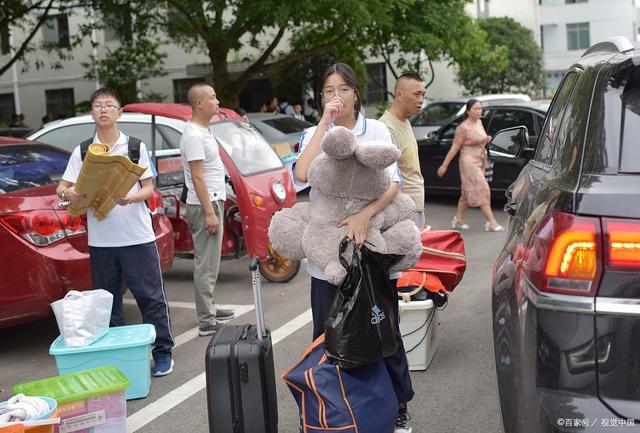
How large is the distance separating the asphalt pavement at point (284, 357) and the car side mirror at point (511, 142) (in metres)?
1.31

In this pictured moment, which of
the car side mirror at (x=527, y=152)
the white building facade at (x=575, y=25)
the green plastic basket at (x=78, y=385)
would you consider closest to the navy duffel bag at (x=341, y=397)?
the green plastic basket at (x=78, y=385)

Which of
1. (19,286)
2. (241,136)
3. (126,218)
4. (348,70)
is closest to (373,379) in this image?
(348,70)

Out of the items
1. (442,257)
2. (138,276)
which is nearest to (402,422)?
(442,257)

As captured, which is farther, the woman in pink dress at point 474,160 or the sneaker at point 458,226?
the sneaker at point 458,226

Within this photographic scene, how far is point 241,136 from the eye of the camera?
851cm

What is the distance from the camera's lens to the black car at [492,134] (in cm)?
1224

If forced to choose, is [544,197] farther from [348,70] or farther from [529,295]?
[348,70]

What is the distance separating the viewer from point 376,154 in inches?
141

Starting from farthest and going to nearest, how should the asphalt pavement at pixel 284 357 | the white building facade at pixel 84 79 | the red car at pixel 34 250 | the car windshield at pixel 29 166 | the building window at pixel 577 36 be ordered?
1. the building window at pixel 577 36
2. the white building facade at pixel 84 79
3. the car windshield at pixel 29 166
4. the red car at pixel 34 250
5. the asphalt pavement at pixel 284 357

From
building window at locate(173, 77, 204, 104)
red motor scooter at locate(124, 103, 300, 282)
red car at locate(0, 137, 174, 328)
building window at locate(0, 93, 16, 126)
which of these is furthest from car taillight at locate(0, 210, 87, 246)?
building window at locate(0, 93, 16, 126)

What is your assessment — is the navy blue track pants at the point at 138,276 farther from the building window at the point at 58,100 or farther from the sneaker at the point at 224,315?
the building window at the point at 58,100

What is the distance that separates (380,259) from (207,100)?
3.03 metres

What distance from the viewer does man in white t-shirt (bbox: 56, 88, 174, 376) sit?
5340mm

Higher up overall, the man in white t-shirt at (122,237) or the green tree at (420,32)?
the green tree at (420,32)
